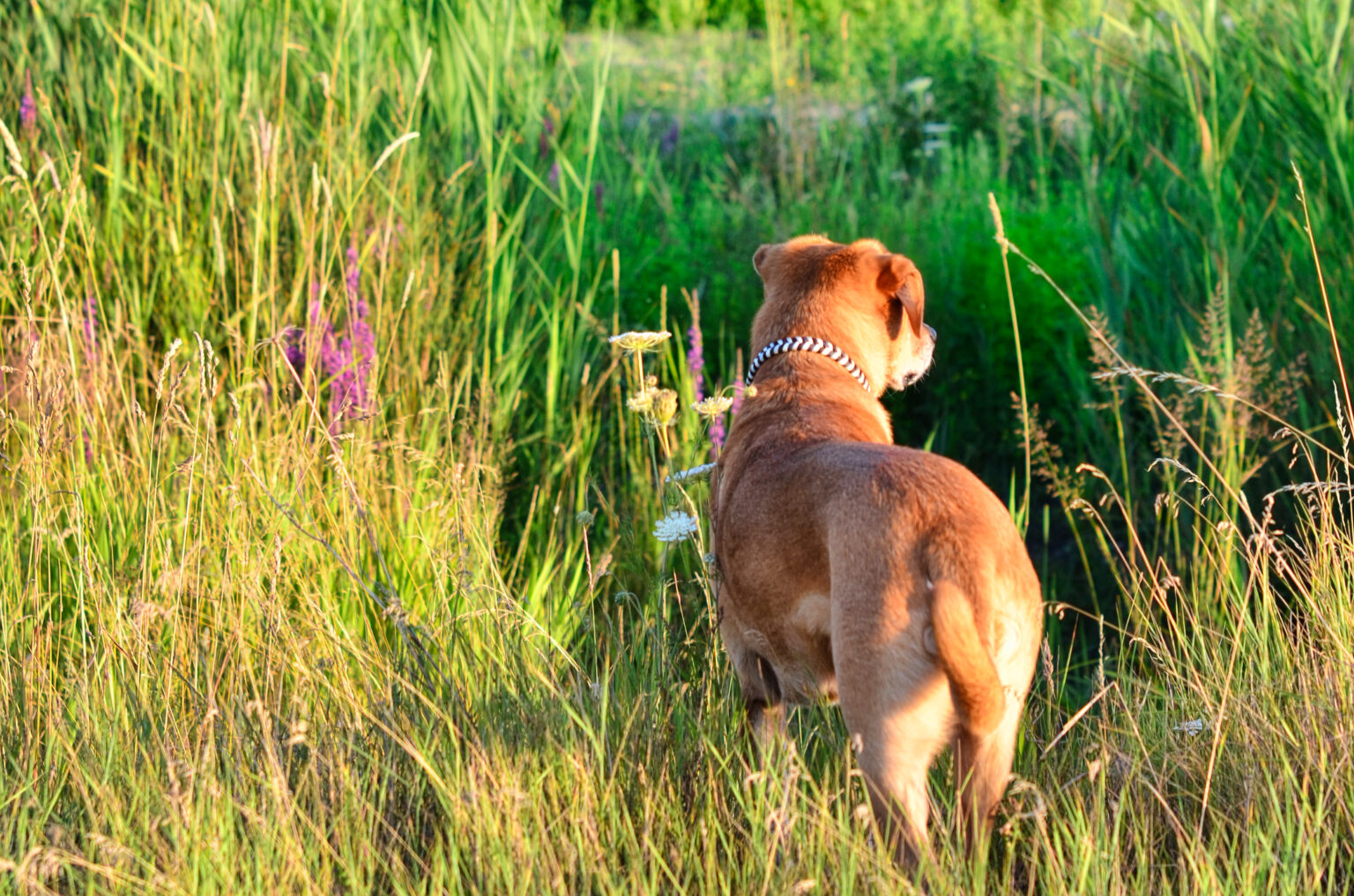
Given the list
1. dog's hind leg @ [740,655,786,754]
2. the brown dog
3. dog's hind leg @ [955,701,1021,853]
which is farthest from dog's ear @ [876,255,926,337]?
dog's hind leg @ [955,701,1021,853]

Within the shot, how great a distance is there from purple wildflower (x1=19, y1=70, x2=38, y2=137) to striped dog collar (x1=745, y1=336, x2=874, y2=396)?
230 cm

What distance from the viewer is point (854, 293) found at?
9.16 ft

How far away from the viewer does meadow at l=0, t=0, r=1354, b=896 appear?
78.2 inches

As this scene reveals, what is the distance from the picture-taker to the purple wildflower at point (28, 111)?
3551 mm

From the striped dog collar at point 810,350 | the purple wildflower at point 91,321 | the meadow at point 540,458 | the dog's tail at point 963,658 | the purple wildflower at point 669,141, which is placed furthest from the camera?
the purple wildflower at point 669,141

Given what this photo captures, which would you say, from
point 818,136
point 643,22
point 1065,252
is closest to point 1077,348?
point 1065,252

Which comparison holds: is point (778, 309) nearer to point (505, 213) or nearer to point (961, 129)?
point (505, 213)

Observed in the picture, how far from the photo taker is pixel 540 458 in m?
3.88

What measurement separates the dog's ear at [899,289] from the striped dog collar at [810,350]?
206 mm

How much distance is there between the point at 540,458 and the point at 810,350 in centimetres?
142

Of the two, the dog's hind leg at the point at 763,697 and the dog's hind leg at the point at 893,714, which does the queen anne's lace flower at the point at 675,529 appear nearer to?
the dog's hind leg at the point at 763,697

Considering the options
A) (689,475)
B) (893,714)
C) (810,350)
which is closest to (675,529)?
(689,475)

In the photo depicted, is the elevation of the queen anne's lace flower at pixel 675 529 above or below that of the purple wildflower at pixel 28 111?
below

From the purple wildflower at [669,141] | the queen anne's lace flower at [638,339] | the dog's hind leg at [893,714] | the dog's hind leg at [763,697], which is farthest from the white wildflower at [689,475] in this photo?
the purple wildflower at [669,141]
